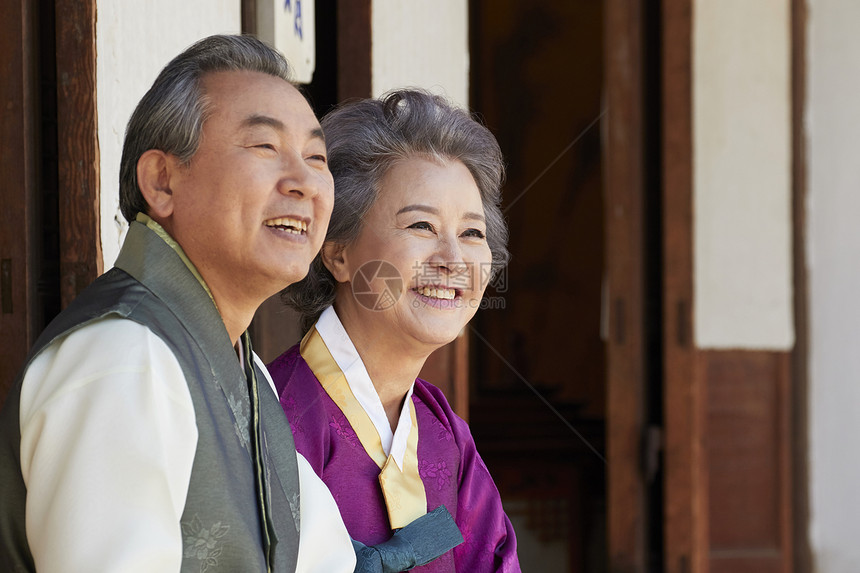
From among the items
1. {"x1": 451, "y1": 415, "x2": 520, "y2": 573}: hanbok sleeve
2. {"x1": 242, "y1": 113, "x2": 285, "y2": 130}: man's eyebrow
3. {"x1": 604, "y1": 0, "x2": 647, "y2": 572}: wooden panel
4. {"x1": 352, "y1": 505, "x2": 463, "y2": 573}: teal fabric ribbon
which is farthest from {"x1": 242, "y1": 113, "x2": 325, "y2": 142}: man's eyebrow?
{"x1": 604, "y1": 0, "x2": 647, "y2": 572}: wooden panel

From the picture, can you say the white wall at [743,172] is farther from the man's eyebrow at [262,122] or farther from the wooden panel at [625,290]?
the man's eyebrow at [262,122]

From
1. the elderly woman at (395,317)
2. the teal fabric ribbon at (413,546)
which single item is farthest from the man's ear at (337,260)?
the teal fabric ribbon at (413,546)

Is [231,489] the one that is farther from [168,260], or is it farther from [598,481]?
[598,481]

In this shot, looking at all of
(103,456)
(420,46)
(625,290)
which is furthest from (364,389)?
(625,290)

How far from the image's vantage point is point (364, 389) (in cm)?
170

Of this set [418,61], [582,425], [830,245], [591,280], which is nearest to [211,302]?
[418,61]

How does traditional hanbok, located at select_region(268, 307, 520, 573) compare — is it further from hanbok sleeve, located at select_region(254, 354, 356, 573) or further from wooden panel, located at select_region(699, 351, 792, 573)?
wooden panel, located at select_region(699, 351, 792, 573)

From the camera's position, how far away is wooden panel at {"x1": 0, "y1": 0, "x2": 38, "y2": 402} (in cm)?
161

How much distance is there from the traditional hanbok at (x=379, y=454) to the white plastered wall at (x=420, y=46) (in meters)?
1.19

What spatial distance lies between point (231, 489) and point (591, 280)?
5042mm

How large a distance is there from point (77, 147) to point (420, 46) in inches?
57.8

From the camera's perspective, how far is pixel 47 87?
1.69 metres

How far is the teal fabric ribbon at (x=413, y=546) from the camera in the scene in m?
1.54

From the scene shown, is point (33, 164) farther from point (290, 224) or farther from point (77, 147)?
point (290, 224)
